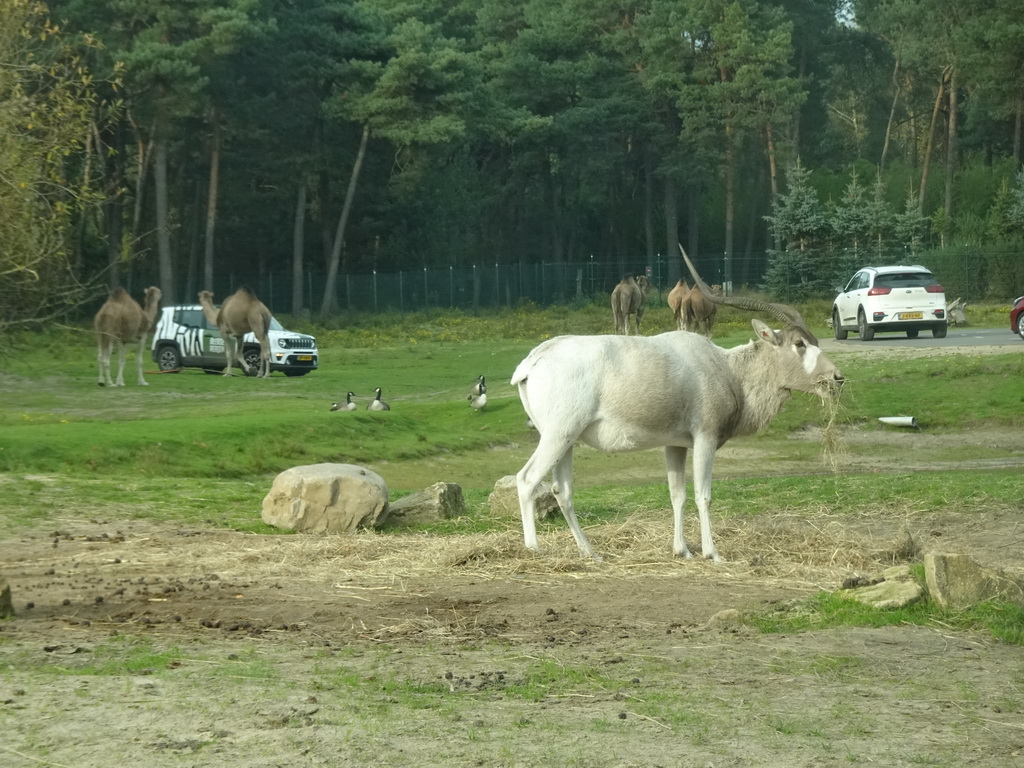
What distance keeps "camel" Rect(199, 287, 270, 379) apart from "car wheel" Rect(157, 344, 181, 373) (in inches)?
59.0

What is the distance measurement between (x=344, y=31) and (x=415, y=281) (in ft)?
37.4

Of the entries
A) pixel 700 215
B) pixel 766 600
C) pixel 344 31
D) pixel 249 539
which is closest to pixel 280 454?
pixel 249 539

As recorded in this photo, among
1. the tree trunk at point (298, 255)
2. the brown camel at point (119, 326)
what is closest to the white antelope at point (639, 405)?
the brown camel at point (119, 326)

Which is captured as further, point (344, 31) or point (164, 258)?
point (344, 31)

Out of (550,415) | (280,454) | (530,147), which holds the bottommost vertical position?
(280,454)

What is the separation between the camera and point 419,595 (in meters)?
9.79

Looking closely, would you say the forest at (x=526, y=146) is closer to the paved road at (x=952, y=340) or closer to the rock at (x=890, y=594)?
the paved road at (x=952, y=340)

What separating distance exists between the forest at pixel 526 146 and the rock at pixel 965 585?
4165 cm

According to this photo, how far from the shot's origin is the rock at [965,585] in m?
8.84

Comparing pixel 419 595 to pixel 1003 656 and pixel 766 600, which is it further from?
pixel 1003 656

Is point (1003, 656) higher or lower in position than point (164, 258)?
lower

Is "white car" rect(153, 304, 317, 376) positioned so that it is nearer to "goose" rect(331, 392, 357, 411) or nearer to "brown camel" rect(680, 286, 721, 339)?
"brown camel" rect(680, 286, 721, 339)

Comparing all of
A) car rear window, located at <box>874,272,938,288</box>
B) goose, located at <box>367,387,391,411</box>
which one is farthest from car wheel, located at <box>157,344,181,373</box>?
car rear window, located at <box>874,272,938,288</box>

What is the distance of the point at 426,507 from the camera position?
45.2 ft
